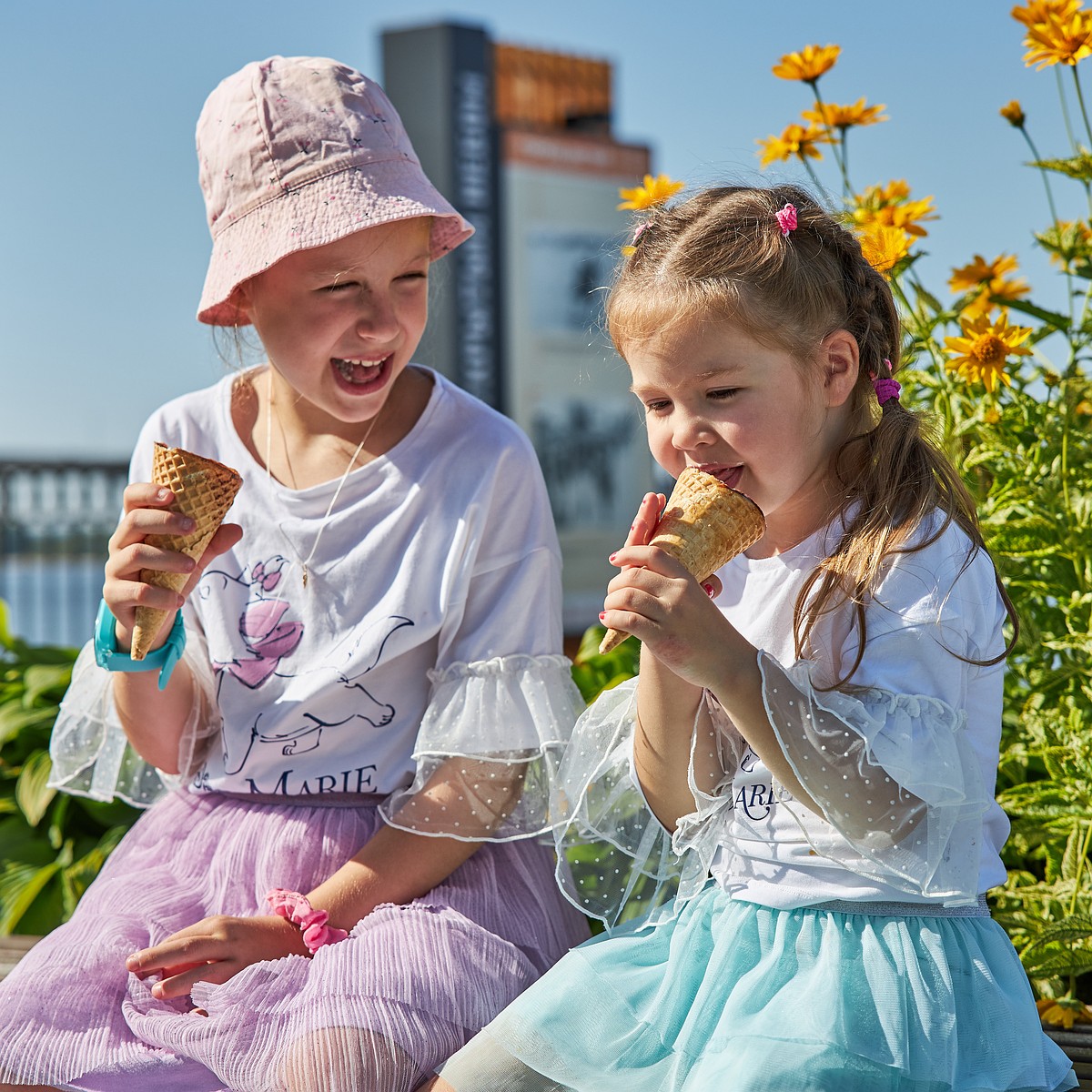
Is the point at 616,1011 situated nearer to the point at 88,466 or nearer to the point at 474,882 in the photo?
the point at 474,882

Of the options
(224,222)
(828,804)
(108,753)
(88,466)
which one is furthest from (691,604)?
(88,466)

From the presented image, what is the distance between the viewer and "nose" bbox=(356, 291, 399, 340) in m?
2.07

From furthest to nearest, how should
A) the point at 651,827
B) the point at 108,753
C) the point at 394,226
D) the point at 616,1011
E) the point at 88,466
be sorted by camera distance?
the point at 88,466 < the point at 108,753 < the point at 394,226 < the point at 651,827 < the point at 616,1011

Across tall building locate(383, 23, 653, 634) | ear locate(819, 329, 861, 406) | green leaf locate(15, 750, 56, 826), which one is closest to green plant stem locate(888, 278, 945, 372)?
ear locate(819, 329, 861, 406)

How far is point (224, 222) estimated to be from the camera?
218 cm

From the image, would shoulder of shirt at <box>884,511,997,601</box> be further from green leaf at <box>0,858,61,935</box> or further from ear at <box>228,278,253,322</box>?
green leaf at <box>0,858,61,935</box>

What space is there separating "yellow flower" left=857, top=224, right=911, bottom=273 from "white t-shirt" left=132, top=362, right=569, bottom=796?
73cm

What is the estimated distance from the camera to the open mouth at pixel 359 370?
2129 millimetres

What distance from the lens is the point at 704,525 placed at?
1.67 m

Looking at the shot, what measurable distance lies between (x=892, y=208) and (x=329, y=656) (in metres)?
1.39

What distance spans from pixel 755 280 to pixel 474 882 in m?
1.03

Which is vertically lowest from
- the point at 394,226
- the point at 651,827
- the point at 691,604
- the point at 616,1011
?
the point at 616,1011

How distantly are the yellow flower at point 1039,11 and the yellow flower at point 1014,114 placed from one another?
20 cm

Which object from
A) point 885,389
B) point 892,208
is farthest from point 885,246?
point 885,389
